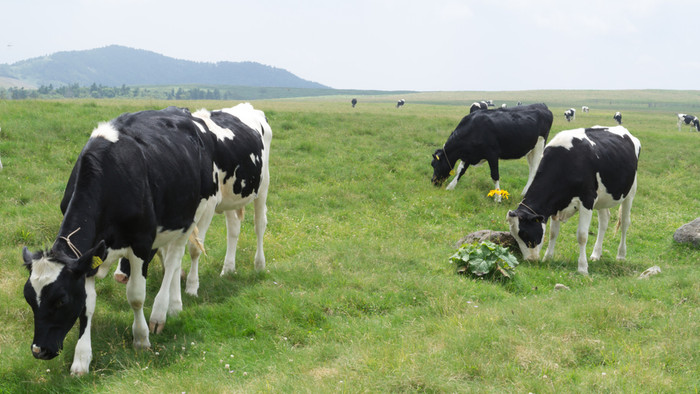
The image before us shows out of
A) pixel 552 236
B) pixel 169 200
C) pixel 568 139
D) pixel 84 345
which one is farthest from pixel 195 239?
pixel 568 139

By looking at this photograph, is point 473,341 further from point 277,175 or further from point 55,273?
point 277,175

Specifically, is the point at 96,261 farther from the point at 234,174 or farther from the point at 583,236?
the point at 583,236

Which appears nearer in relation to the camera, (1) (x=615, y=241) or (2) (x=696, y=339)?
(2) (x=696, y=339)

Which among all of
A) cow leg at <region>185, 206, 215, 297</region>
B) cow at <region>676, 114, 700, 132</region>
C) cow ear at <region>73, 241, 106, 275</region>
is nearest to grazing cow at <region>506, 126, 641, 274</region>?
cow leg at <region>185, 206, 215, 297</region>

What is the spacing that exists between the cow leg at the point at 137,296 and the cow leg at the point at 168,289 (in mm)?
410

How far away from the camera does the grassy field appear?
5.18m

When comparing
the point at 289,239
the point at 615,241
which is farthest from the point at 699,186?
the point at 289,239

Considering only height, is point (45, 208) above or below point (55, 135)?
below

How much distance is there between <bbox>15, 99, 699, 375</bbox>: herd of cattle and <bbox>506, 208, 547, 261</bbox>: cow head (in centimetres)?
2

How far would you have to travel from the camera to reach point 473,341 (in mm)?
5855

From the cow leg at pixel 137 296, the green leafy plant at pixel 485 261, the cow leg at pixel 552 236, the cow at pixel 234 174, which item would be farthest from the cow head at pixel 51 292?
the cow leg at pixel 552 236

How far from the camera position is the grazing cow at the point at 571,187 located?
10.4m

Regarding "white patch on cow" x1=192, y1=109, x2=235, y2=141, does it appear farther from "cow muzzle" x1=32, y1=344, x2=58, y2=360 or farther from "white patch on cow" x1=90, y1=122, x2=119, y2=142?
"cow muzzle" x1=32, y1=344, x2=58, y2=360

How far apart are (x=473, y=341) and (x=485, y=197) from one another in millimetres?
10491
